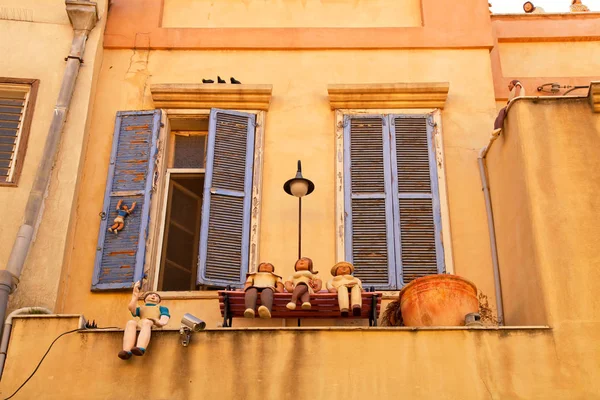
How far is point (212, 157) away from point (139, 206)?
0.92 meters

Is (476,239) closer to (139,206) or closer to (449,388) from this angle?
(449,388)

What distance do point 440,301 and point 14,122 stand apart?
15.8 feet

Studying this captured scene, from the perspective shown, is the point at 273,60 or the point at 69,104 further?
the point at 273,60

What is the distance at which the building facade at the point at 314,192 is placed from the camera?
8.05 m

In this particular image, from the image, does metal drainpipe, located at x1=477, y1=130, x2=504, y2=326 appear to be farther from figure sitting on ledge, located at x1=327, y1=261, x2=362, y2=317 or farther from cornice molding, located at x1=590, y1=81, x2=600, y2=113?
figure sitting on ledge, located at x1=327, y1=261, x2=362, y2=317

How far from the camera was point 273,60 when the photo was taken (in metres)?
11.3

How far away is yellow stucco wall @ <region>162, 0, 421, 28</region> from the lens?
1154cm

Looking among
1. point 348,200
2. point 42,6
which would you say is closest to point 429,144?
point 348,200

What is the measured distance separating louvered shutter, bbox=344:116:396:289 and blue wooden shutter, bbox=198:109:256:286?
1.02 meters

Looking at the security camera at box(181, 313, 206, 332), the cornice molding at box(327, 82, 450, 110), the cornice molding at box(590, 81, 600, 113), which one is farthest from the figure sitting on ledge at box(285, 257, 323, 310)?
the cornice molding at box(590, 81, 600, 113)

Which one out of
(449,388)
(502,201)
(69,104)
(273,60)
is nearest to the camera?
(449,388)

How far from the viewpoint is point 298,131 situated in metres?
10.7

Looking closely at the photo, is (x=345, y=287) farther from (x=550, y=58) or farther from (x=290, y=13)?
(x=550, y=58)

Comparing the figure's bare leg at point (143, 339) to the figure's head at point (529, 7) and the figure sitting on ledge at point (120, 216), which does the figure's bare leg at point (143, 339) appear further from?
the figure's head at point (529, 7)
